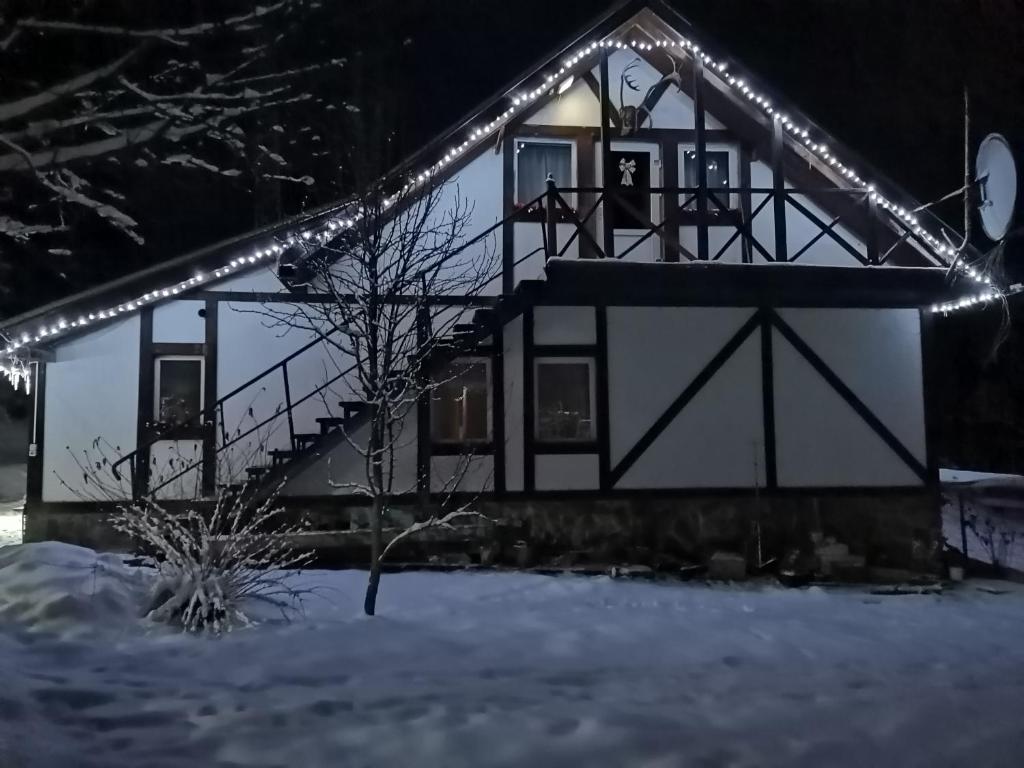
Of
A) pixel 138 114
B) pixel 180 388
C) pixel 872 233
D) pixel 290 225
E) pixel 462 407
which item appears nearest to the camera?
pixel 290 225

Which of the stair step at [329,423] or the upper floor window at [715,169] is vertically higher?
the upper floor window at [715,169]

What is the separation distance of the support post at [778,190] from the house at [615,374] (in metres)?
0.04

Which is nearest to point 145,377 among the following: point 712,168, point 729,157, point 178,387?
point 178,387

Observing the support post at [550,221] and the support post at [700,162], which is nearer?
the support post at [550,221]

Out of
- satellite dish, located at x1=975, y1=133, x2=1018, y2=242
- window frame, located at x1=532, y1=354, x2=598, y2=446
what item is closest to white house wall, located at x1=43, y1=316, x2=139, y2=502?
window frame, located at x1=532, y1=354, x2=598, y2=446

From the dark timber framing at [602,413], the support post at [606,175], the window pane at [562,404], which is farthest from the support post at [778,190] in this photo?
the window pane at [562,404]

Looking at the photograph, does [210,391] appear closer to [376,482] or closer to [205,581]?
[205,581]

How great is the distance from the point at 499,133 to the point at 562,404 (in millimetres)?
4484

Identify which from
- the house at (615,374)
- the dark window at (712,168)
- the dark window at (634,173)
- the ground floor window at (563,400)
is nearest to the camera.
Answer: the house at (615,374)

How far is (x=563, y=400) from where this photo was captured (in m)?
11.5

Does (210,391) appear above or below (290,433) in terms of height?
above

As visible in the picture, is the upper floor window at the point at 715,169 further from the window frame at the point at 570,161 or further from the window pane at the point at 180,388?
the window pane at the point at 180,388

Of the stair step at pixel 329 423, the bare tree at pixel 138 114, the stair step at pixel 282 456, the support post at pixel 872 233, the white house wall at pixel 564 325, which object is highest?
the bare tree at pixel 138 114

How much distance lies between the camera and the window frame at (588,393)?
445 inches
